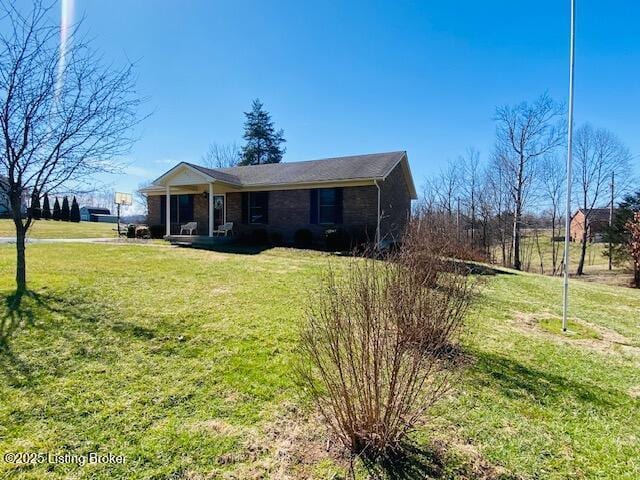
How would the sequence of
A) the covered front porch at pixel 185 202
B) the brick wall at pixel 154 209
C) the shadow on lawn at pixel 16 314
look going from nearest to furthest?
the shadow on lawn at pixel 16 314, the covered front porch at pixel 185 202, the brick wall at pixel 154 209

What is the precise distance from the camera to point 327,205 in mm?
16016

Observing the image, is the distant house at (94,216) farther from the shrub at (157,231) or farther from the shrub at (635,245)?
the shrub at (635,245)

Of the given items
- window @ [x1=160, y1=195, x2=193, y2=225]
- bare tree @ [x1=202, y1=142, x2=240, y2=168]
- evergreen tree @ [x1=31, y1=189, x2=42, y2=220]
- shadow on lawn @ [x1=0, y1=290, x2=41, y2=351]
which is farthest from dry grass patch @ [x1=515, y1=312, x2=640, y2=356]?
bare tree @ [x1=202, y1=142, x2=240, y2=168]

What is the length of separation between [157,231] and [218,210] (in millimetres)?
4059

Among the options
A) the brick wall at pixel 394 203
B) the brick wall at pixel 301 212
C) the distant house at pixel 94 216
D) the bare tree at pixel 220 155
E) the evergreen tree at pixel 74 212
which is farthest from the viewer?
the distant house at pixel 94 216

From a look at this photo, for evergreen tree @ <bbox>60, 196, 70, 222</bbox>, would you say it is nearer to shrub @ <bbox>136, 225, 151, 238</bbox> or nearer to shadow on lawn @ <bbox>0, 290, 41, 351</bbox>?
shrub @ <bbox>136, 225, 151, 238</bbox>

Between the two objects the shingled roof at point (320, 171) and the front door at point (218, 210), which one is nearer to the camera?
the shingled roof at point (320, 171)

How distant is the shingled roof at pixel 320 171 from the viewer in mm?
15367

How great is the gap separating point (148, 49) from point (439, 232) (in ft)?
24.7

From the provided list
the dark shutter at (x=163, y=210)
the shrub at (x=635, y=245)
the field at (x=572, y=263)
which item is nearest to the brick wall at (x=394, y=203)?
the field at (x=572, y=263)

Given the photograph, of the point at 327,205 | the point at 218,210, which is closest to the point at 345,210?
the point at 327,205

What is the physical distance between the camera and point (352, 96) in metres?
15.5

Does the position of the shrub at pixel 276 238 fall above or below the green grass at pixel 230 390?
above

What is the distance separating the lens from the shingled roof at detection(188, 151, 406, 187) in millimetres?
15367
